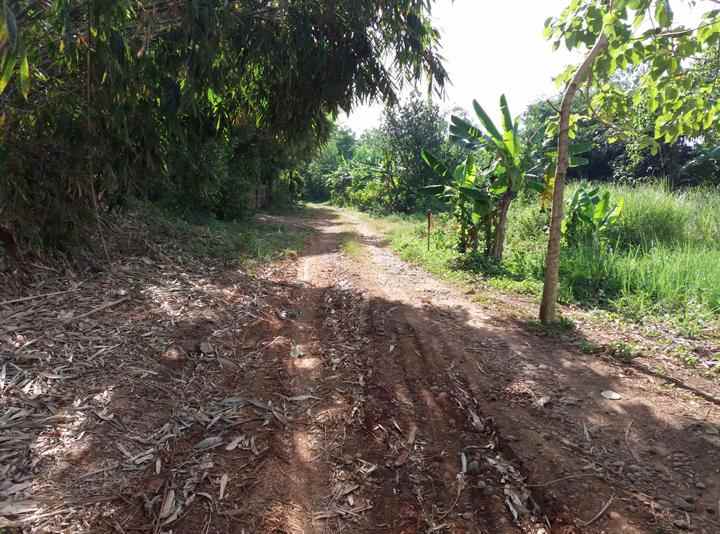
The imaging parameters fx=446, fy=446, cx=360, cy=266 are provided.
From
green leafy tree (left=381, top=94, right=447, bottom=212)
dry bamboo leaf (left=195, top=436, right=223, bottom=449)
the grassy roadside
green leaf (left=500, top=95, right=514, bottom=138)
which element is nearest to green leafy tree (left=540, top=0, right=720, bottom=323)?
green leaf (left=500, top=95, right=514, bottom=138)

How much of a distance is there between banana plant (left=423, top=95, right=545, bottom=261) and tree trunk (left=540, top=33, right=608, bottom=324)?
10.9ft

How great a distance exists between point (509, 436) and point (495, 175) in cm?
650

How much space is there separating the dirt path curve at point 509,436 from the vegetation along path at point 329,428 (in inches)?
0.5

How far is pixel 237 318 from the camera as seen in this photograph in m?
5.39

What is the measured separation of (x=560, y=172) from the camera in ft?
15.8

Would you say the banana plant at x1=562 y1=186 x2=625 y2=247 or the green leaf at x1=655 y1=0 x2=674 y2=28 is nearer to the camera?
the green leaf at x1=655 y1=0 x2=674 y2=28

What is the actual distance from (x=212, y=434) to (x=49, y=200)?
3.88 metres

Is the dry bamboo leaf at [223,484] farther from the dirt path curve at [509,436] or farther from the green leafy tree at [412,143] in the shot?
the green leafy tree at [412,143]

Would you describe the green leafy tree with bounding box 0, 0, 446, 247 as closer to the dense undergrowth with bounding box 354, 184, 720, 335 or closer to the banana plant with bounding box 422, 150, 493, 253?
the banana plant with bounding box 422, 150, 493, 253

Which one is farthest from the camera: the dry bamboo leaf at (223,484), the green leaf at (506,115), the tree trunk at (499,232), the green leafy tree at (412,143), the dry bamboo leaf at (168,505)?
the green leafy tree at (412,143)

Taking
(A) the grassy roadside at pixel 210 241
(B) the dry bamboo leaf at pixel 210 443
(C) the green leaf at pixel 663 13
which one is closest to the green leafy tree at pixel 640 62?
(C) the green leaf at pixel 663 13

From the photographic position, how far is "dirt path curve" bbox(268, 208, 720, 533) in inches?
93.8

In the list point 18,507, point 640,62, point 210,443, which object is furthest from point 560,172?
point 18,507

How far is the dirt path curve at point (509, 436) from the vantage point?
2383 mm
